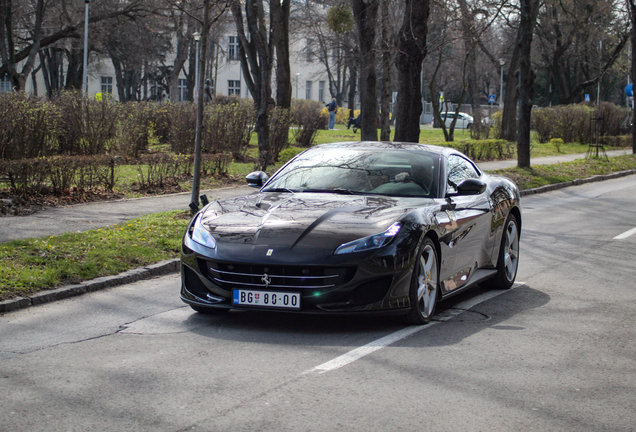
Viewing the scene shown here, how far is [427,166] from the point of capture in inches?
296

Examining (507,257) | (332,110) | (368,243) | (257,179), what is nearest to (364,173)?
(257,179)

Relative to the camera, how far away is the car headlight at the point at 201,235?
20.9 feet

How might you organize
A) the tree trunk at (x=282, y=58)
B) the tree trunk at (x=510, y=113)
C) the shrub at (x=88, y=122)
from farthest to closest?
the tree trunk at (x=510, y=113)
the tree trunk at (x=282, y=58)
the shrub at (x=88, y=122)

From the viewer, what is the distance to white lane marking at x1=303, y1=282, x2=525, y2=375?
5367mm

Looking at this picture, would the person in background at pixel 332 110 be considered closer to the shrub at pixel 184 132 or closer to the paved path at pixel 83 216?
the shrub at pixel 184 132

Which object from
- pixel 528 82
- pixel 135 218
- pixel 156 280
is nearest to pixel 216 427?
pixel 156 280

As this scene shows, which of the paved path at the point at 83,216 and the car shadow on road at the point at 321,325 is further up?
the paved path at the point at 83,216

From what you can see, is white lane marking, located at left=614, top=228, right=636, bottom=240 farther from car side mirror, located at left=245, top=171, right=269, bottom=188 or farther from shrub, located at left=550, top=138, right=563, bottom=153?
shrub, located at left=550, top=138, right=563, bottom=153

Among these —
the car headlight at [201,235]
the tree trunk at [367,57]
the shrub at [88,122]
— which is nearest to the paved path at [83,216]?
the shrub at [88,122]

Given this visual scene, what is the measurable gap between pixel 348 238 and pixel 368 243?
15 centimetres

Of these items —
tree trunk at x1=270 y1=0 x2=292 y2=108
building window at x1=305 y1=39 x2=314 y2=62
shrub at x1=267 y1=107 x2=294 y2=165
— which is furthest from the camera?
building window at x1=305 y1=39 x2=314 y2=62

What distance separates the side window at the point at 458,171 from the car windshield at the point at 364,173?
7.8 inches

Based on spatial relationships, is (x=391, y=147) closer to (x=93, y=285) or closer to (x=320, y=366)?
(x=320, y=366)

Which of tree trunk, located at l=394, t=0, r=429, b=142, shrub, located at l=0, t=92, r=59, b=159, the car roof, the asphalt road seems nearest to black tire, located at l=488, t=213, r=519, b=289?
the asphalt road
